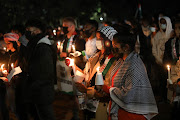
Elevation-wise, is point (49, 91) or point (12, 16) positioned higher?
point (12, 16)

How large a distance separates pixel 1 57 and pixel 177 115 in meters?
4.00

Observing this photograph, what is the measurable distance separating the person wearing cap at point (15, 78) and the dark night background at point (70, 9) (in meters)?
10.2

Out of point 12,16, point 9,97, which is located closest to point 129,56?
point 9,97

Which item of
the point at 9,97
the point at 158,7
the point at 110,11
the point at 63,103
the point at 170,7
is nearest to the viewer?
the point at 9,97

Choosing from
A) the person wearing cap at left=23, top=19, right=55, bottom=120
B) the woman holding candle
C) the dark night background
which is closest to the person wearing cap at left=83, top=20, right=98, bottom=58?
the woman holding candle

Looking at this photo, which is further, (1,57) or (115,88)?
(1,57)

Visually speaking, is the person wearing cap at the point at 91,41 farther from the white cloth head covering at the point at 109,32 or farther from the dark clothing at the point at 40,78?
the white cloth head covering at the point at 109,32

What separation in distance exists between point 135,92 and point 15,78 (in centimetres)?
286

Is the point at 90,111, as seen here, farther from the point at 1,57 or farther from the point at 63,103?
the point at 63,103

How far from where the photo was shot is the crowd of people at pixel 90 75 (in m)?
2.94

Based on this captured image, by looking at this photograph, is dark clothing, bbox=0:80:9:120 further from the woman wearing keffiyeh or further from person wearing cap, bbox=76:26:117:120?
the woman wearing keffiyeh

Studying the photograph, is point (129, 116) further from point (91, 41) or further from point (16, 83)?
point (91, 41)

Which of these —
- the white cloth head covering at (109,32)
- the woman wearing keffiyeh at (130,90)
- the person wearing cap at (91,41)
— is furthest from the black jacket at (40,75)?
the person wearing cap at (91,41)

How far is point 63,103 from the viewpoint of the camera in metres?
7.93
